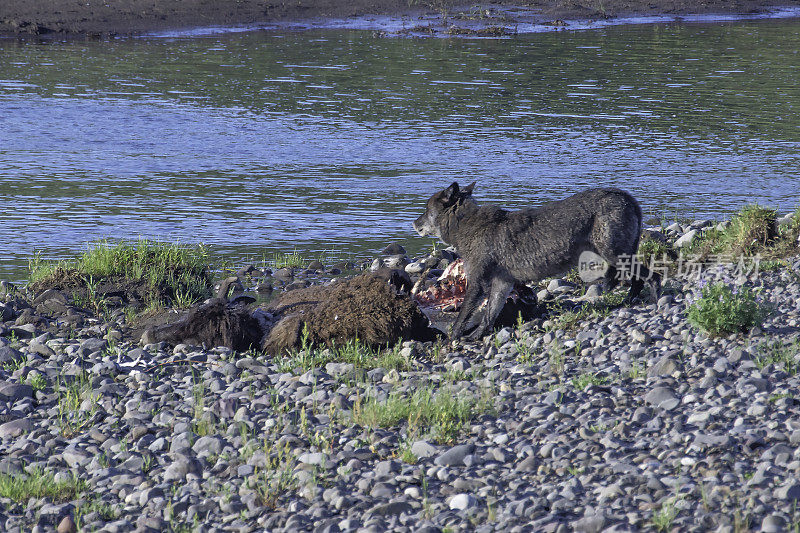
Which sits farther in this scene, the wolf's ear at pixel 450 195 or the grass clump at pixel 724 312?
the wolf's ear at pixel 450 195

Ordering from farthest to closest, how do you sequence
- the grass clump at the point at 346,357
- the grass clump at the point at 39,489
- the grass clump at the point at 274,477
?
the grass clump at the point at 346,357 < the grass clump at the point at 39,489 < the grass clump at the point at 274,477

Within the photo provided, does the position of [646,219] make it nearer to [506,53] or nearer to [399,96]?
[399,96]

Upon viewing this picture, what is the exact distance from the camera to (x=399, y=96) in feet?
72.8

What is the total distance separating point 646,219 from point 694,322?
5751mm

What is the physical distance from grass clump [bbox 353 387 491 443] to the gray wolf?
2181mm

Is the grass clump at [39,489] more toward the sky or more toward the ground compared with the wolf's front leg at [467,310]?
more toward the ground

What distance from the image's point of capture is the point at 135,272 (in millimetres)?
10836

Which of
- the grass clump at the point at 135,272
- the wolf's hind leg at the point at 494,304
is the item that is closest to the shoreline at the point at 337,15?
the grass clump at the point at 135,272

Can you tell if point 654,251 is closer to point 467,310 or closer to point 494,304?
point 494,304

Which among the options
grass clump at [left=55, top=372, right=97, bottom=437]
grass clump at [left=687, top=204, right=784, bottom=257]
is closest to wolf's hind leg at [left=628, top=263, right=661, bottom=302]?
grass clump at [left=687, top=204, right=784, bottom=257]

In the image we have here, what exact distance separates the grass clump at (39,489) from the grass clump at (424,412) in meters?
1.90

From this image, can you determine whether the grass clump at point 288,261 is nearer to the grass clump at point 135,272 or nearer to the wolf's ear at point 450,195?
the grass clump at point 135,272

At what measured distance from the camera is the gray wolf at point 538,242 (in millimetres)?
8719

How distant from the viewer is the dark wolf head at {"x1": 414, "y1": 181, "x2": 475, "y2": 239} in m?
9.33
